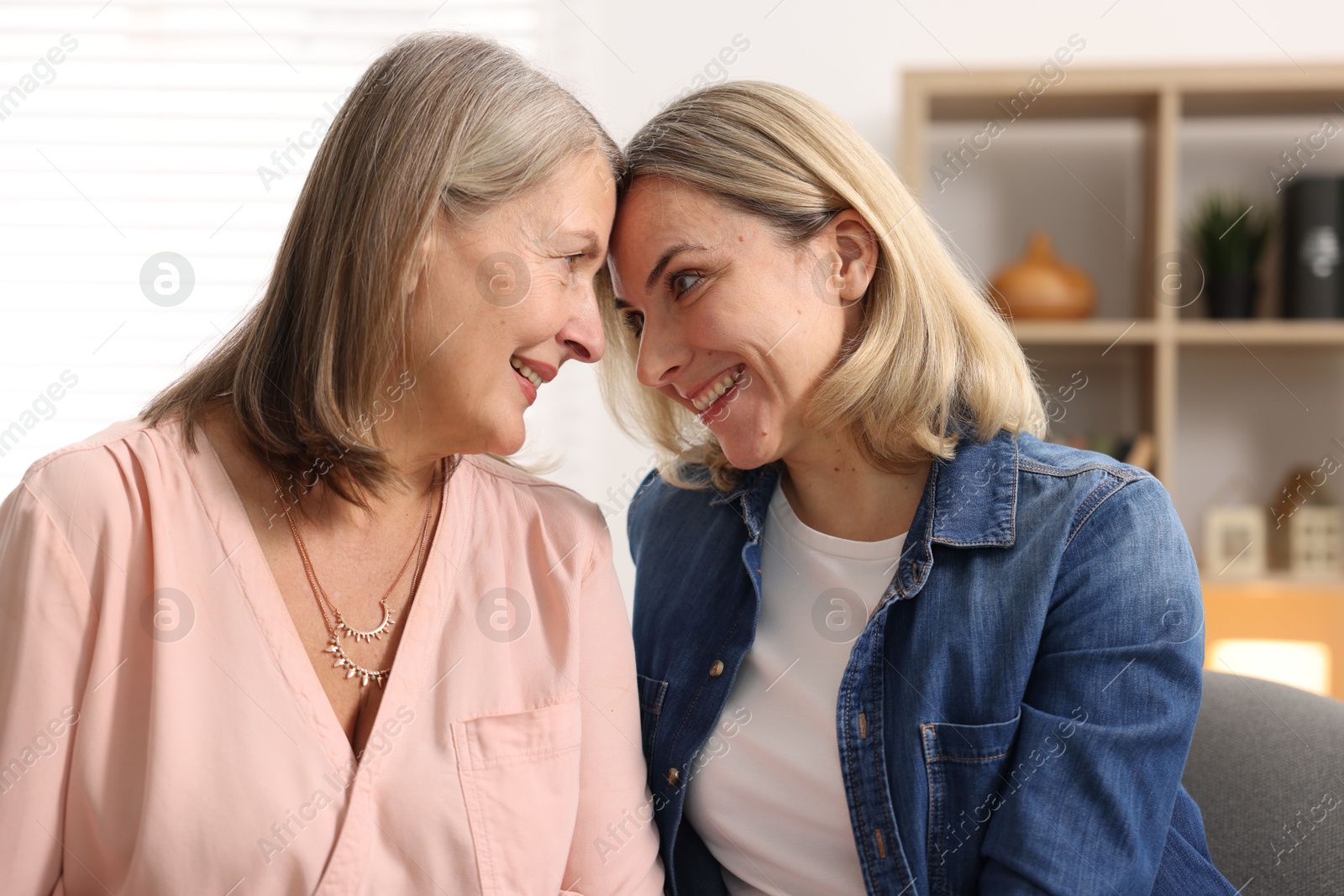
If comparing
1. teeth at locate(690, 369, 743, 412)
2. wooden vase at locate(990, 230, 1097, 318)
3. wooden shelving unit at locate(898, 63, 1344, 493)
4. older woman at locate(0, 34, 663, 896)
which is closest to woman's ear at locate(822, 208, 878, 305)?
teeth at locate(690, 369, 743, 412)

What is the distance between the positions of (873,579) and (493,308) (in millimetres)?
546

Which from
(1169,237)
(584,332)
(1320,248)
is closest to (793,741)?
(584,332)

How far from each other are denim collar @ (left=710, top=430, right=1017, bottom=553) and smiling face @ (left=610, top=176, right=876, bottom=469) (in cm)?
16

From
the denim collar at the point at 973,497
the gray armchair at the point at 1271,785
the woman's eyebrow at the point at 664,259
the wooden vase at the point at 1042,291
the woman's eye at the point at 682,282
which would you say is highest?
the wooden vase at the point at 1042,291

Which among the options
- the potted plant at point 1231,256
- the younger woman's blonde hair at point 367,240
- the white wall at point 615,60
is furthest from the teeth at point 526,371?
the potted plant at point 1231,256

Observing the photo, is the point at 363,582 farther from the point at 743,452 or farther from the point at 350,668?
the point at 743,452

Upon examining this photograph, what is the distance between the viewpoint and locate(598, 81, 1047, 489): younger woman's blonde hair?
1243 millimetres

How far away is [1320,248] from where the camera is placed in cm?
245

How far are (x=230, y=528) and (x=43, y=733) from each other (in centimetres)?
24

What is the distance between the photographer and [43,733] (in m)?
0.95

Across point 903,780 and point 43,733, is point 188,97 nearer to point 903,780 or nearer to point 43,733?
point 43,733

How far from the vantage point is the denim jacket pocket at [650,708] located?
1345mm

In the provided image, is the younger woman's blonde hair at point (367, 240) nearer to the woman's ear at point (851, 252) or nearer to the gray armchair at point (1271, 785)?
the woman's ear at point (851, 252)

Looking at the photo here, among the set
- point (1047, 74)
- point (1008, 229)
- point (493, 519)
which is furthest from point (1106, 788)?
point (1008, 229)
